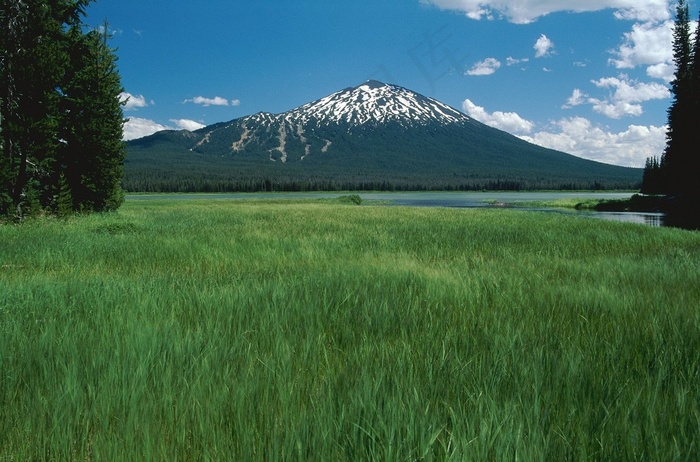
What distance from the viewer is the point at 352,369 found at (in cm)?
287

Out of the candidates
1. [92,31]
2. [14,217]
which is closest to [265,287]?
[14,217]

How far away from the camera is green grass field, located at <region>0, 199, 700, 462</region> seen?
2.03 m

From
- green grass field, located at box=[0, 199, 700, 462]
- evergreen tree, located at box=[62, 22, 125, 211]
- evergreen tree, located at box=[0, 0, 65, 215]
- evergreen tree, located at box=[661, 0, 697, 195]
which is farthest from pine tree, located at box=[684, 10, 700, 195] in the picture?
evergreen tree, located at box=[0, 0, 65, 215]

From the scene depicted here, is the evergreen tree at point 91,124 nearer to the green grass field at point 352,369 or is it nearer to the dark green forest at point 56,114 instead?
the dark green forest at point 56,114

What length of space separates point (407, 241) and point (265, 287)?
7838 millimetres

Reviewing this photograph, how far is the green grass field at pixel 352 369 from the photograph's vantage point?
2031 mm

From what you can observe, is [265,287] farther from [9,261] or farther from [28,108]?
[28,108]

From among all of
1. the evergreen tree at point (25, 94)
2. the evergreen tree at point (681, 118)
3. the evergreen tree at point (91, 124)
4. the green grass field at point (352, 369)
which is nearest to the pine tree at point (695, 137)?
the evergreen tree at point (681, 118)

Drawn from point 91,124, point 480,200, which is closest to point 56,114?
point 91,124

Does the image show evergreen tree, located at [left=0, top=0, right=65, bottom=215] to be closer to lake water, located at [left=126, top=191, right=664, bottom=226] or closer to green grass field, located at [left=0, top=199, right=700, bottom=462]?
green grass field, located at [left=0, top=199, right=700, bottom=462]

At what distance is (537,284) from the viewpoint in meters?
6.25

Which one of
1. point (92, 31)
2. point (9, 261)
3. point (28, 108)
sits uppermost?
point (92, 31)

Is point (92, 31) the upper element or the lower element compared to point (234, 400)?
upper

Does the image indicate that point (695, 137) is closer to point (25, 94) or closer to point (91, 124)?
point (91, 124)
